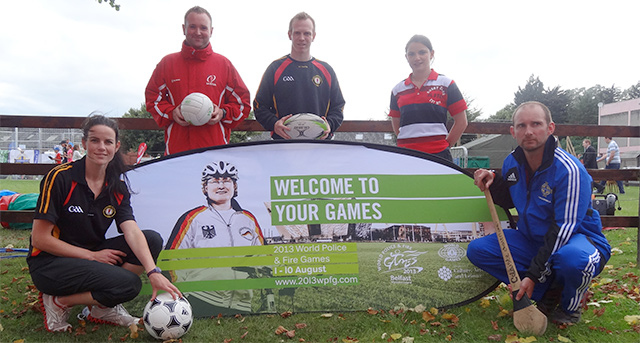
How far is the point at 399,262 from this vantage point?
11.2ft

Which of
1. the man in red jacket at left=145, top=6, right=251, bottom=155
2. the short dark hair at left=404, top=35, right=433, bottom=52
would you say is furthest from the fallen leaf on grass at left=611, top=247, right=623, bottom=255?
the man in red jacket at left=145, top=6, right=251, bottom=155

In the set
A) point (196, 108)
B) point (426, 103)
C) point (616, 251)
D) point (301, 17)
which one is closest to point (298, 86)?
point (301, 17)

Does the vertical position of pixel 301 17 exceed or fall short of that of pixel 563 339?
it exceeds it

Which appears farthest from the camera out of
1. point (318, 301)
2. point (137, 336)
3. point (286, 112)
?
point (286, 112)

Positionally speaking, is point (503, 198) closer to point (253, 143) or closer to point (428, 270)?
point (428, 270)

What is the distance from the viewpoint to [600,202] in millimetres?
7500

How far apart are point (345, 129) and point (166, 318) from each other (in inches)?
115

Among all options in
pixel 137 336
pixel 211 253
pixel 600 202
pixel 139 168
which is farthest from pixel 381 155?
pixel 600 202

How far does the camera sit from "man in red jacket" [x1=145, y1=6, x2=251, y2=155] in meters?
3.74

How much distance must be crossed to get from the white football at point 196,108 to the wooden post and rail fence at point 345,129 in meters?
1.09

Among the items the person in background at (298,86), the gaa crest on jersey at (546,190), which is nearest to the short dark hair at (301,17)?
the person in background at (298,86)

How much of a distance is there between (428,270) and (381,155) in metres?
0.99

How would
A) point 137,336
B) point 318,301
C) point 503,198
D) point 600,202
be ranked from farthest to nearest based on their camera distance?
point 600,202, point 503,198, point 318,301, point 137,336

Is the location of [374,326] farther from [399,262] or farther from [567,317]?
[567,317]
